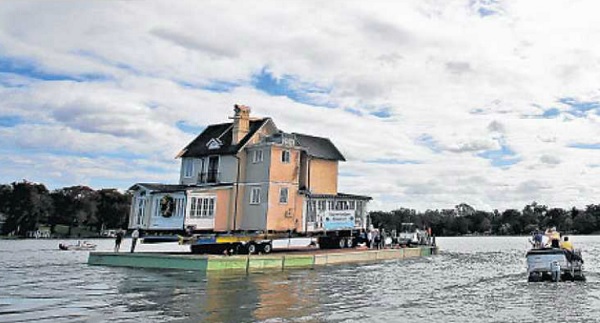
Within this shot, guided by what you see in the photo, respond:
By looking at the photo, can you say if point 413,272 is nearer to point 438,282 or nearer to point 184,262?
point 438,282

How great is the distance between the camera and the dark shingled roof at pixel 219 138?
41.7 m

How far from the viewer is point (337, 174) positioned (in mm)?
48000

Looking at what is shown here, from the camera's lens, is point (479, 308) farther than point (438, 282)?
No

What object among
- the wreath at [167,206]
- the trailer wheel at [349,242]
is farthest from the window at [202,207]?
the trailer wheel at [349,242]

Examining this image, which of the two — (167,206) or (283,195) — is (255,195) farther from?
(167,206)

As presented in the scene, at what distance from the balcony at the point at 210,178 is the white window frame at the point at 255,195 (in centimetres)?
A: 285

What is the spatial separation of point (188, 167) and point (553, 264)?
27432mm

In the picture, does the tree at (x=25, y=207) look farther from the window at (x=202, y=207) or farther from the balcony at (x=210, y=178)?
the window at (x=202, y=207)

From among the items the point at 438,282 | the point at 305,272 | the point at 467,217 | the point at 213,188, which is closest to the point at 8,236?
the point at 213,188

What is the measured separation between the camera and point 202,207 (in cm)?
3822

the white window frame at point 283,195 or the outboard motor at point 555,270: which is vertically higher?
the white window frame at point 283,195

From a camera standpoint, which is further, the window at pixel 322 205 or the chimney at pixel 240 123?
the window at pixel 322 205

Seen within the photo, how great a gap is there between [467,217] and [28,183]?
117m

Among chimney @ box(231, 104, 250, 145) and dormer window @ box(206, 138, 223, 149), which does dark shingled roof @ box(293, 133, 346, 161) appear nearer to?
chimney @ box(231, 104, 250, 145)
